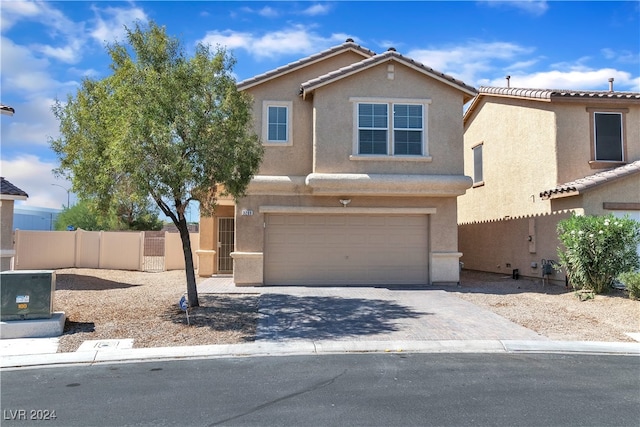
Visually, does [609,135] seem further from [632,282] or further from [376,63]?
[376,63]

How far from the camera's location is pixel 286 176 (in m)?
16.2

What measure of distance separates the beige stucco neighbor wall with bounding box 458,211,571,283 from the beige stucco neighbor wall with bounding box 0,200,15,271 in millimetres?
16652

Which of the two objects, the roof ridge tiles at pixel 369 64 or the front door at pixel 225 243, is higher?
the roof ridge tiles at pixel 369 64

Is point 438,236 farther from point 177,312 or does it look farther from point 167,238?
point 167,238

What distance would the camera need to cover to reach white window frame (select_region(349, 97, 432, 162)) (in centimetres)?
1592

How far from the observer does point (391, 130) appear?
1611 centimetres

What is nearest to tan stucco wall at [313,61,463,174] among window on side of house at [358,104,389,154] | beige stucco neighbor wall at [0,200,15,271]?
window on side of house at [358,104,389,154]

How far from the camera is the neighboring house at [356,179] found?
15836 millimetres

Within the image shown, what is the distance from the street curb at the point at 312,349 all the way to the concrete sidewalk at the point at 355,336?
16 mm

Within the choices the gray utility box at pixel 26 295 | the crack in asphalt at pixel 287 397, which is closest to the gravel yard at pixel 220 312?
the gray utility box at pixel 26 295

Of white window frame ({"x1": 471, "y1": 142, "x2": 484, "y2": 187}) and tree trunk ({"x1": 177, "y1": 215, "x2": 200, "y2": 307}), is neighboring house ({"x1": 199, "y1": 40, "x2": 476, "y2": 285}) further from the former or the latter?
white window frame ({"x1": 471, "y1": 142, "x2": 484, "y2": 187})

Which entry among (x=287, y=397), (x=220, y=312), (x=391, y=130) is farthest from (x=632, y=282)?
(x=287, y=397)

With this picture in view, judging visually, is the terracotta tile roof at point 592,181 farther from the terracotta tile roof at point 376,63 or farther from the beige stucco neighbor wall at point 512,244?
the terracotta tile roof at point 376,63

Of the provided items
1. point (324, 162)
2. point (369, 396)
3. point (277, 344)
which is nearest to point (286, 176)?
point (324, 162)
